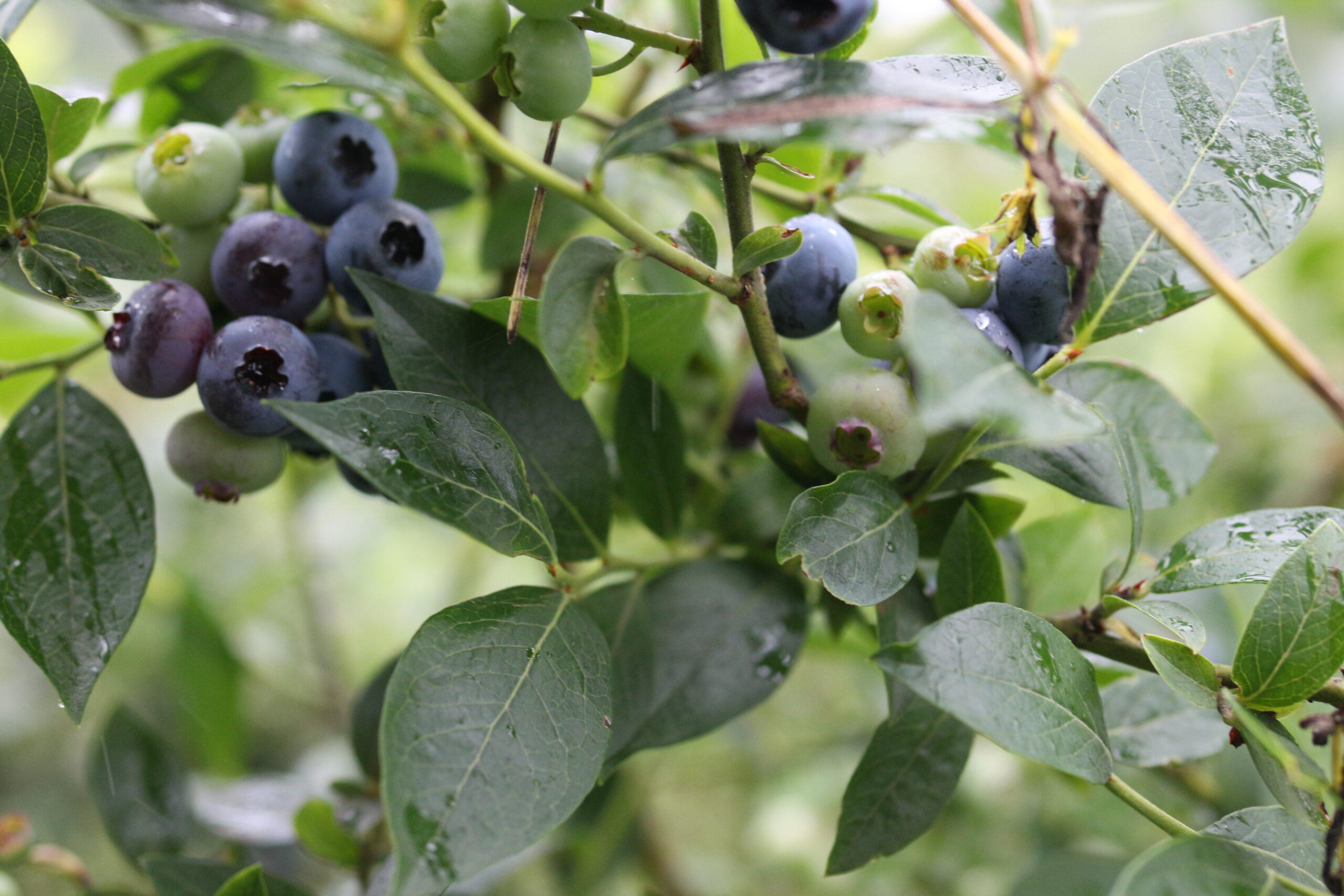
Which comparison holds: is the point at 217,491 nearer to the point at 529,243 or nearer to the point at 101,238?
the point at 101,238

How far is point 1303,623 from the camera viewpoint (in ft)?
1.66

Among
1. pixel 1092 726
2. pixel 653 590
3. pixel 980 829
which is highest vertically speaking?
pixel 1092 726

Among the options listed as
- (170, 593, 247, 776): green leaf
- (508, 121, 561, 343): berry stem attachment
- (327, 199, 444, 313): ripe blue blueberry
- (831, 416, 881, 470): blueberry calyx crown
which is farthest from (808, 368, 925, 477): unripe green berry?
(170, 593, 247, 776): green leaf

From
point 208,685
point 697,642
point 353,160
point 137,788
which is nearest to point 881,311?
point 697,642

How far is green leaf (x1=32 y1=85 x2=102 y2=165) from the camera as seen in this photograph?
0.63 m

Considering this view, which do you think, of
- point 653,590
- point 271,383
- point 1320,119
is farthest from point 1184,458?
point 1320,119

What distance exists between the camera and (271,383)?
0.60 m

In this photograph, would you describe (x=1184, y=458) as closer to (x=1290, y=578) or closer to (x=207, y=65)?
(x=1290, y=578)

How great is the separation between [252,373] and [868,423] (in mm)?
412

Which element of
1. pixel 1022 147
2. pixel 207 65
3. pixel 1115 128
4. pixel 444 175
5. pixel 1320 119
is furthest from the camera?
pixel 1320 119

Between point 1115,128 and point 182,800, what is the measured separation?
113 centimetres

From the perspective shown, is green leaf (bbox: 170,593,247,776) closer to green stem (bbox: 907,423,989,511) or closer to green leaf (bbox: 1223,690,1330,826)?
green stem (bbox: 907,423,989,511)

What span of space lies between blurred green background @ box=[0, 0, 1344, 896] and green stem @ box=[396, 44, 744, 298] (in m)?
0.34

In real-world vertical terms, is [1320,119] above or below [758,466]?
above
